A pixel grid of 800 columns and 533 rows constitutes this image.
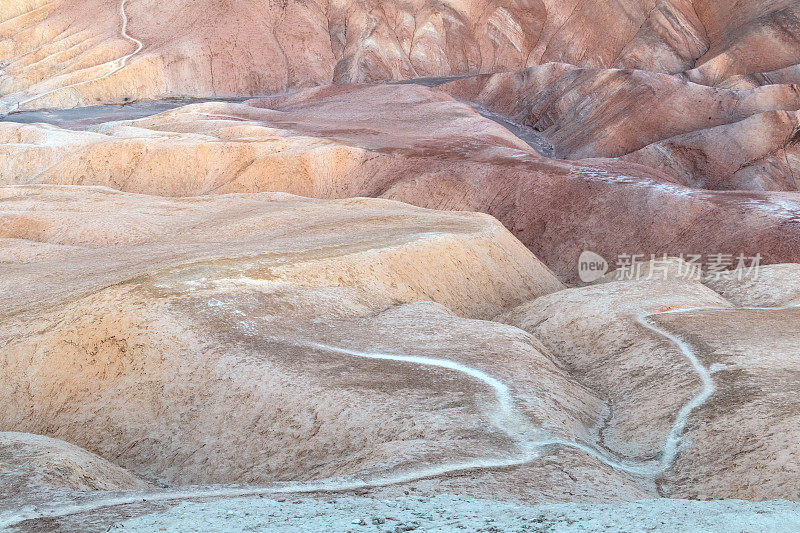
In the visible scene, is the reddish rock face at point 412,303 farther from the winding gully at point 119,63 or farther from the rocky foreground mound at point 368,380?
the winding gully at point 119,63

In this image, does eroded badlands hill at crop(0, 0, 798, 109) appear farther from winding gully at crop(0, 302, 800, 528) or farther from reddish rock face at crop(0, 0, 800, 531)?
winding gully at crop(0, 302, 800, 528)

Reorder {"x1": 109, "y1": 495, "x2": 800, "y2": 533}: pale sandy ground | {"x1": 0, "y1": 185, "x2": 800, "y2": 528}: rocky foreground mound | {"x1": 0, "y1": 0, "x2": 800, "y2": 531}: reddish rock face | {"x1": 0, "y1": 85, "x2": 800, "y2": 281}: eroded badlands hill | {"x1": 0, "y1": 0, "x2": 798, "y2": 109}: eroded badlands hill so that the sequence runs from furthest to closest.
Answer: {"x1": 0, "y1": 0, "x2": 798, "y2": 109}: eroded badlands hill < {"x1": 0, "y1": 85, "x2": 800, "y2": 281}: eroded badlands hill < {"x1": 0, "y1": 0, "x2": 800, "y2": 531}: reddish rock face < {"x1": 0, "y1": 185, "x2": 800, "y2": 528}: rocky foreground mound < {"x1": 109, "y1": 495, "x2": 800, "y2": 533}: pale sandy ground

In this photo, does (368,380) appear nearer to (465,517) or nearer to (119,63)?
(465,517)

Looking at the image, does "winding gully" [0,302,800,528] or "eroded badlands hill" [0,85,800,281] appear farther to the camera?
"eroded badlands hill" [0,85,800,281]

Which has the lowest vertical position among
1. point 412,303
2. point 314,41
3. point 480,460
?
point 480,460

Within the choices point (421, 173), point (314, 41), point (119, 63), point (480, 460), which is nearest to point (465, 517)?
point (480, 460)

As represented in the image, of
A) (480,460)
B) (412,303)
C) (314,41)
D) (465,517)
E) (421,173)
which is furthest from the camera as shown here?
(314,41)

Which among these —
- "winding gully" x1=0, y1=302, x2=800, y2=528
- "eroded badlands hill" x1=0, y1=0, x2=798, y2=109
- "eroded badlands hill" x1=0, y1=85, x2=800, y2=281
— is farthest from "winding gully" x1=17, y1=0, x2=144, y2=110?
"winding gully" x1=0, y1=302, x2=800, y2=528

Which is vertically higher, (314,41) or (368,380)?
(314,41)

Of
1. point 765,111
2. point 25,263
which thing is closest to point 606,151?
point 765,111

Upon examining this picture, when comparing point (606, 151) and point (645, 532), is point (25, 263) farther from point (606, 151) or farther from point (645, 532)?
point (606, 151)

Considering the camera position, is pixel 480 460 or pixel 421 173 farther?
pixel 421 173

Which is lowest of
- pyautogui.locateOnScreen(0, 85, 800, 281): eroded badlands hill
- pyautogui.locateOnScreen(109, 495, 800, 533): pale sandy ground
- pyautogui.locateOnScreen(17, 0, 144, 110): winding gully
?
pyautogui.locateOnScreen(109, 495, 800, 533): pale sandy ground
